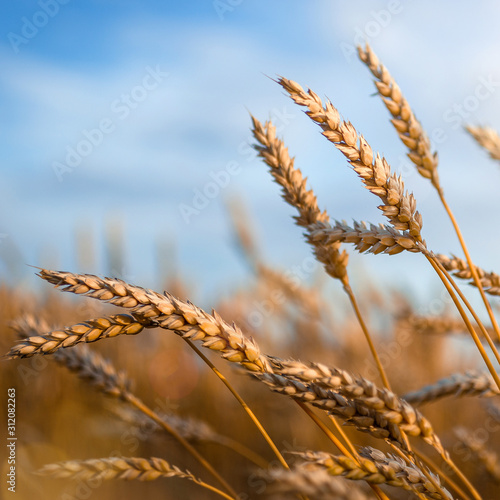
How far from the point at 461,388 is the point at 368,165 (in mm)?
605

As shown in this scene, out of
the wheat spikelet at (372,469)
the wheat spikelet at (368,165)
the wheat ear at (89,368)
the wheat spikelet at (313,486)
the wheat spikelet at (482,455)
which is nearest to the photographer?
the wheat spikelet at (313,486)

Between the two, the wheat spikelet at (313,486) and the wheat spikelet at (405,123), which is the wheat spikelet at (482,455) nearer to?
the wheat spikelet at (405,123)

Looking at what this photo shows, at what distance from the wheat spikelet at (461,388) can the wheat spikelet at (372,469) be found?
0.44 metres

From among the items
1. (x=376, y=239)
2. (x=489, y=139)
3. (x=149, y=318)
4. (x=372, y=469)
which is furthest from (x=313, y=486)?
(x=489, y=139)

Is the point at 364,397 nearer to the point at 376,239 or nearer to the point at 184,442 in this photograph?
the point at 376,239

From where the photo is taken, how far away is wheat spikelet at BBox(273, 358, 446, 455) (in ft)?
2.58

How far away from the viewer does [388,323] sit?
408 cm

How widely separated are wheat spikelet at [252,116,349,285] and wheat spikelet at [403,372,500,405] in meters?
0.41

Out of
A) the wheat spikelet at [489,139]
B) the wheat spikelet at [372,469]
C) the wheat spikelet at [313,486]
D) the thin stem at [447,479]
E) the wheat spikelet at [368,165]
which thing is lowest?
the thin stem at [447,479]

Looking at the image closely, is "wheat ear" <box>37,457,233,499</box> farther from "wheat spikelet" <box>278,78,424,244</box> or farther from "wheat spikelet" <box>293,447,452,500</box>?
"wheat spikelet" <box>278,78,424,244</box>

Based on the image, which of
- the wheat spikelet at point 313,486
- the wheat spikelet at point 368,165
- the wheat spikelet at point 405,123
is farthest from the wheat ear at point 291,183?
the wheat spikelet at point 313,486

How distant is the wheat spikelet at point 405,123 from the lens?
1.21 m

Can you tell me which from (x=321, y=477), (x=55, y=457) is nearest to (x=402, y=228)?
(x=321, y=477)

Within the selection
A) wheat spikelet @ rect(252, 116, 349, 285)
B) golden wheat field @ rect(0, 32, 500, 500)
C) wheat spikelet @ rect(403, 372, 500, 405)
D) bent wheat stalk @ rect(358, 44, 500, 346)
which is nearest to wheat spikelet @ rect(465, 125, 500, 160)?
Answer: golden wheat field @ rect(0, 32, 500, 500)
